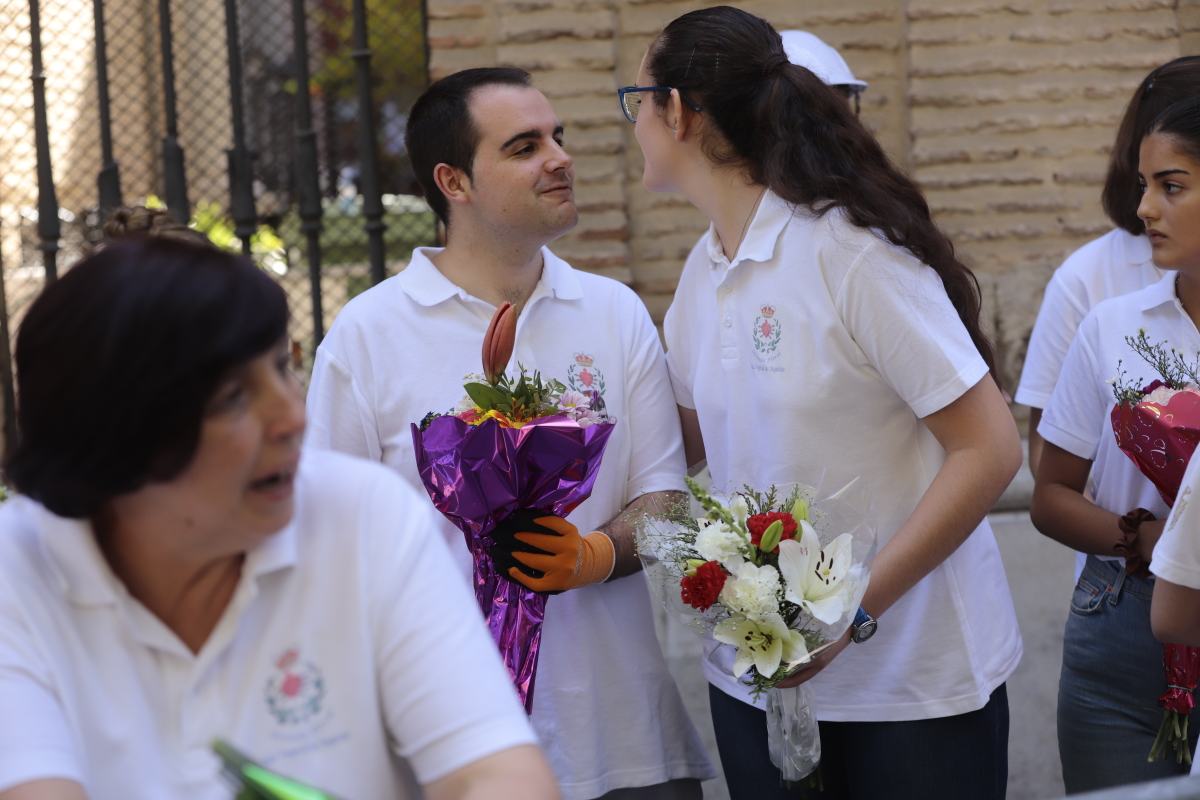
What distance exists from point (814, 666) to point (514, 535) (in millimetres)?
586

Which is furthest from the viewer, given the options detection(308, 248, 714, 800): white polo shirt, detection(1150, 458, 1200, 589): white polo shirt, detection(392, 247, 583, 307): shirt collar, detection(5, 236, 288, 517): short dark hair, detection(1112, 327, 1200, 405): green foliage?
detection(392, 247, 583, 307): shirt collar

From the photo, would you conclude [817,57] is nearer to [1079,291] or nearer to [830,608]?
[1079,291]

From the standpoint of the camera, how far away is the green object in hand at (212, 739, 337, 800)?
4.21 feet

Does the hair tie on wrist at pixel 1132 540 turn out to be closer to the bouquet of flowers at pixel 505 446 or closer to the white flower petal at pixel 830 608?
the white flower petal at pixel 830 608

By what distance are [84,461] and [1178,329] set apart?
2.25 meters

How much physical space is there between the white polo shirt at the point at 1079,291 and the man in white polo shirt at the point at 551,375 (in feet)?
3.37

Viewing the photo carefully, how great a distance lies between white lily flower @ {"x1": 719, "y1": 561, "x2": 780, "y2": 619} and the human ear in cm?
116

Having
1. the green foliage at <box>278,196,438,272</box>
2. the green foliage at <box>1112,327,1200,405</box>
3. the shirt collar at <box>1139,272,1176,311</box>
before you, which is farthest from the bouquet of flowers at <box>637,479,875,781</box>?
the green foliage at <box>278,196,438,272</box>

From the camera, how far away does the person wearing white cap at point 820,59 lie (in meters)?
3.78

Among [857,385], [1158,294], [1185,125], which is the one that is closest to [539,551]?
[857,385]

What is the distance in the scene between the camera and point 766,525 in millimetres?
2348

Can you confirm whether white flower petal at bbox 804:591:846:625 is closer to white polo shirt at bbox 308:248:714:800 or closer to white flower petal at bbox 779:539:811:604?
white flower petal at bbox 779:539:811:604

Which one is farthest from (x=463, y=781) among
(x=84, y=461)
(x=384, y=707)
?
(x=84, y=461)

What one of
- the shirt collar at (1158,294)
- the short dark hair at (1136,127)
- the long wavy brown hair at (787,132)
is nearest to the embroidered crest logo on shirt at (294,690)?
the long wavy brown hair at (787,132)
